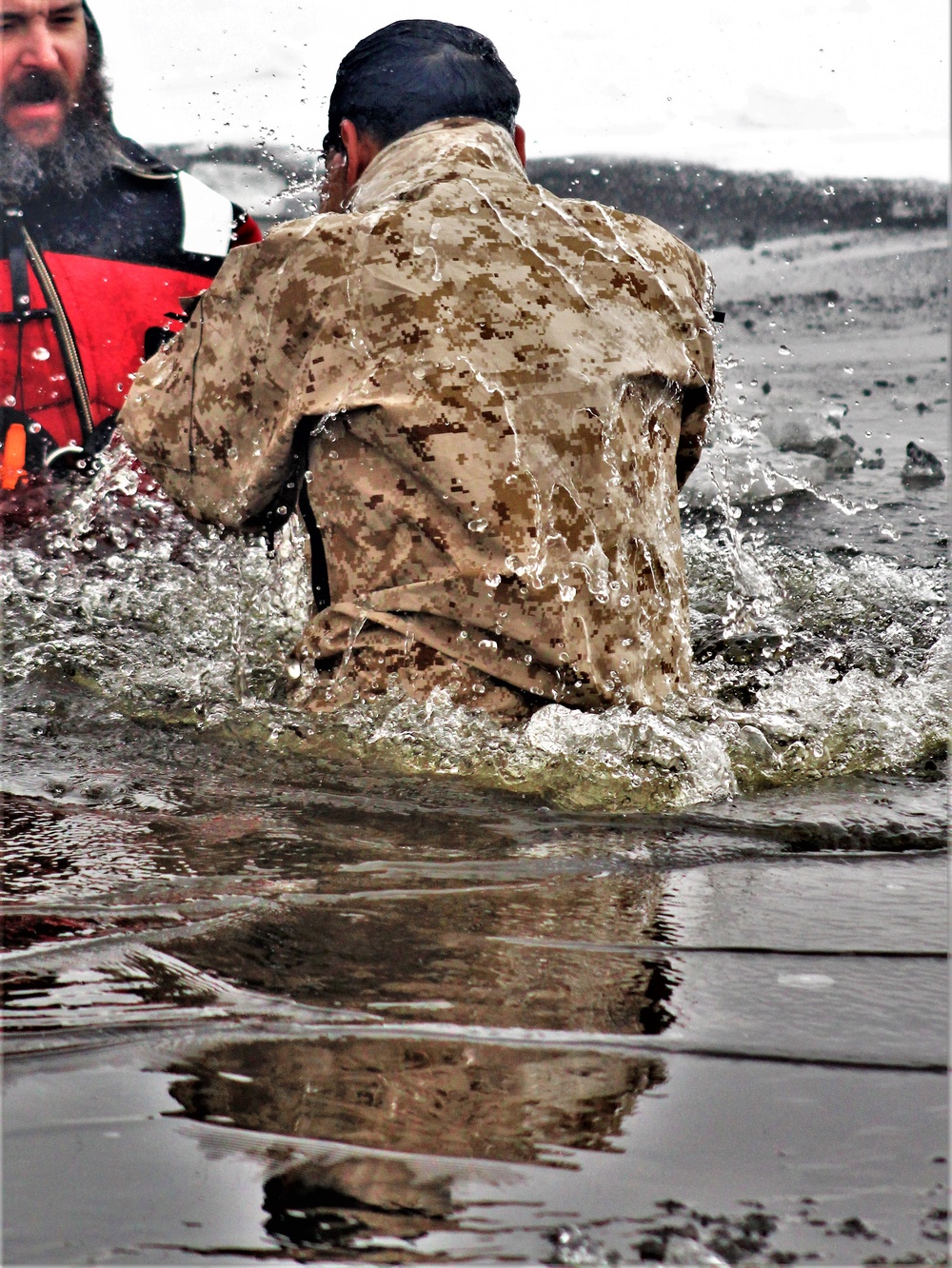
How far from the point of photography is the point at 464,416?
8.96 ft

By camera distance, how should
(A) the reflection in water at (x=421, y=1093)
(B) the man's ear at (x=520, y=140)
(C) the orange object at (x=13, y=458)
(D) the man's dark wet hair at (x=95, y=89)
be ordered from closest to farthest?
(A) the reflection in water at (x=421, y=1093)
(B) the man's ear at (x=520, y=140)
(C) the orange object at (x=13, y=458)
(D) the man's dark wet hair at (x=95, y=89)

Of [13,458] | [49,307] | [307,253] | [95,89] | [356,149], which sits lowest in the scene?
[13,458]

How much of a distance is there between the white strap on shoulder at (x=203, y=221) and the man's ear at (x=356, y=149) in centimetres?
171

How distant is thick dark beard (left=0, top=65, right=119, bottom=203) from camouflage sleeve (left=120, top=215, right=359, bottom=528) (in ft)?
7.27

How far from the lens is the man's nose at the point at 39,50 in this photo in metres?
4.92

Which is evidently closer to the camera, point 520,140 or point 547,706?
point 547,706

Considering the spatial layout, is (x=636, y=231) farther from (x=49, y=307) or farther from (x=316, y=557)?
(x=49, y=307)

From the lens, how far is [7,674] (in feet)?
11.9

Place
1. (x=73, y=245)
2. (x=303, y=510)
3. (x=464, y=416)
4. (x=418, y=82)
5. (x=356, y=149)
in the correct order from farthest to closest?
1. (x=73, y=245)
2. (x=356, y=149)
3. (x=418, y=82)
4. (x=303, y=510)
5. (x=464, y=416)

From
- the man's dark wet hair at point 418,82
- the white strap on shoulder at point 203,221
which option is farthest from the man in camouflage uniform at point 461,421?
the white strap on shoulder at point 203,221

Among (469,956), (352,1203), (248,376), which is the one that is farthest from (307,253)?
(352,1203)

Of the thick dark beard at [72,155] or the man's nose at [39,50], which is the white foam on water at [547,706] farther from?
the man's nose at [39,50]

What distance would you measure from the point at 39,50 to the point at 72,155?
1.16 feet

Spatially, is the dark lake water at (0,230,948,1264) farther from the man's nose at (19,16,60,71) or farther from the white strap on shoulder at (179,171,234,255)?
the man's nose at (19,16,60,71)
